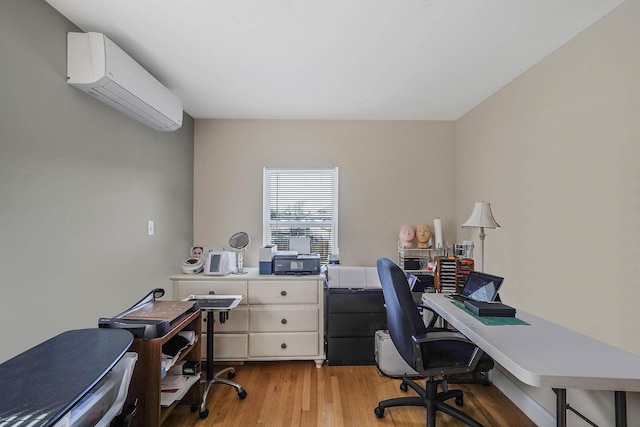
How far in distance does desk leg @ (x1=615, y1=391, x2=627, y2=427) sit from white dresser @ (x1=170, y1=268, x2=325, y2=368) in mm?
1869

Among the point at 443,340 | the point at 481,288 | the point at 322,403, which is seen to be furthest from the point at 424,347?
the point at 322,403

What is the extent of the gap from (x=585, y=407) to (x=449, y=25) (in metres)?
2.19

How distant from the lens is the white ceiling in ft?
4.79

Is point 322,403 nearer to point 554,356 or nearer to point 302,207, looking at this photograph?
point 554,356

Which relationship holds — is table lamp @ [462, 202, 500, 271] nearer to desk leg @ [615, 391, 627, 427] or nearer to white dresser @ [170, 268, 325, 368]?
desk leg @ [615, 391, 627, 427]

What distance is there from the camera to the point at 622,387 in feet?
3.50

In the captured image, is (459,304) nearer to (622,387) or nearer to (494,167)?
(622,387)

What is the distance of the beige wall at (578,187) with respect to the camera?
4.59 ft

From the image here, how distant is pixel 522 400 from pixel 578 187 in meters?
1.48

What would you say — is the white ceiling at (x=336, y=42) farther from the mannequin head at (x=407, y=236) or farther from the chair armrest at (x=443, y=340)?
the chair armrest at (x=443, y=340)

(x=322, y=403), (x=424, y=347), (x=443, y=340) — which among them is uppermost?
(x=443, y=340)

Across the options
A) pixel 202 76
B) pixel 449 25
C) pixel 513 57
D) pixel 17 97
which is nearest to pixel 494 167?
pixel 513 57

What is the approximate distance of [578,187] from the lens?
1666 mm

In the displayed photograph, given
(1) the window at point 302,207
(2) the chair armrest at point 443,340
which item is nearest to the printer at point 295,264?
(1) the window at point 302,207
